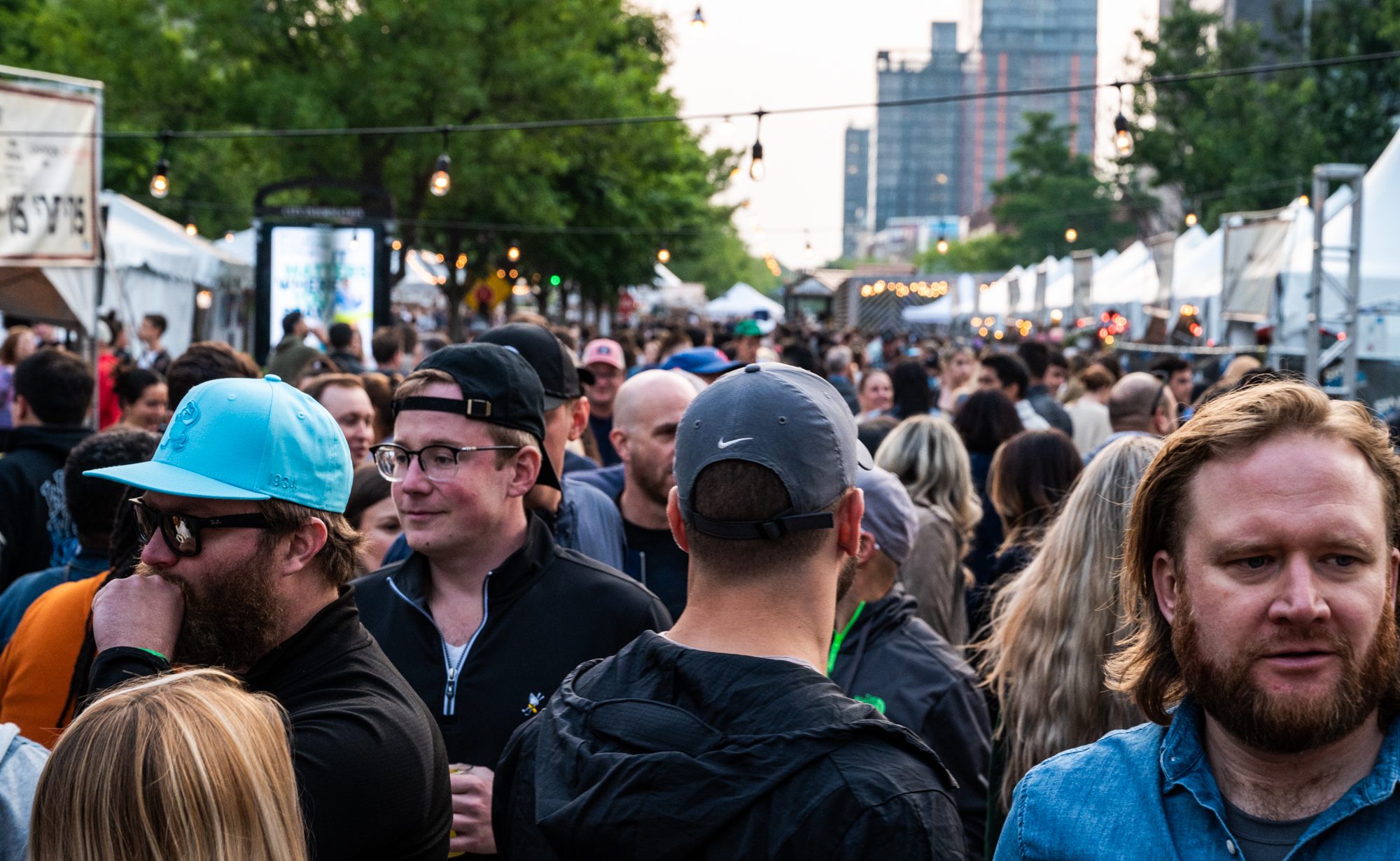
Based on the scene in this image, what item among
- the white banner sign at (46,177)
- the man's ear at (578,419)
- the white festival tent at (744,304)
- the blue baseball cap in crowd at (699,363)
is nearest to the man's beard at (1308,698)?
the man's ear at (578,419)

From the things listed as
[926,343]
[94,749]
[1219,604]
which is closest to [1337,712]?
[1219,604]

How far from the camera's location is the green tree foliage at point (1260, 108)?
123ft

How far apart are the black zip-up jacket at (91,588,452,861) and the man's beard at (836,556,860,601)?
2.73 ft

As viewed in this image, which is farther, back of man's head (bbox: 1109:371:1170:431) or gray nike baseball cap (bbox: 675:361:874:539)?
back of man's head (bbox: 1109:371:1170:431)

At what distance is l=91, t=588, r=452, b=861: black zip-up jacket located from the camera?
2.38m

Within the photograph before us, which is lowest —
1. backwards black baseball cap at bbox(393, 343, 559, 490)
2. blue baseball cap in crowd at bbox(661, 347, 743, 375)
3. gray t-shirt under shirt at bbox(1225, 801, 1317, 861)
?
gray t-shirt under shirt at bbox(1225, 801, 1317, 861)

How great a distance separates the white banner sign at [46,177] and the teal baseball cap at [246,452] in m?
8.36

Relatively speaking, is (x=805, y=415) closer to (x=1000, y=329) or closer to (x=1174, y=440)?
(x=1174, y=440)

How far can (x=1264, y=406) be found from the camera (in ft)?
6.50

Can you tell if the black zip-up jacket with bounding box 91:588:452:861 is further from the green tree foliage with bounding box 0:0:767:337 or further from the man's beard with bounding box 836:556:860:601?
the green tree foliage with bounding box 0:0:767:337

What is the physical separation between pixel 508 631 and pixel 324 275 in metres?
13.2

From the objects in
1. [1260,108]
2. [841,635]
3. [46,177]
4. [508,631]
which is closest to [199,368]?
[508,631]

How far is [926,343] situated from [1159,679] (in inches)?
1230

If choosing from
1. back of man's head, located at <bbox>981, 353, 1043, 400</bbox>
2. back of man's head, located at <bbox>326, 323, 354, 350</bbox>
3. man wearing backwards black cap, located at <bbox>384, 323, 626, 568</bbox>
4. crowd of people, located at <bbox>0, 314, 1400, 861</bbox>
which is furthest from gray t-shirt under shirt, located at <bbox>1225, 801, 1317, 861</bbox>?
back of man's head, located at <bbox>326, 323, 354, 350</bbox>
